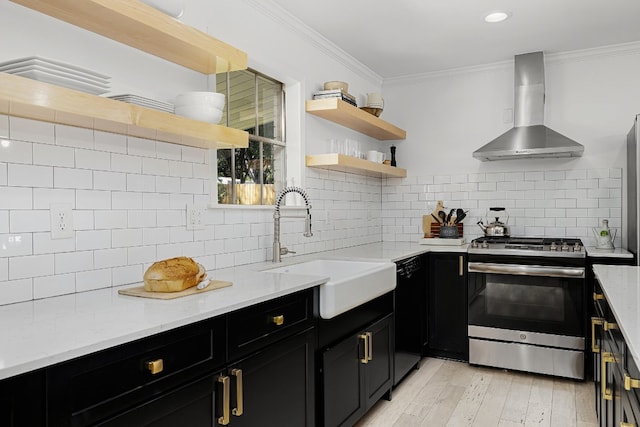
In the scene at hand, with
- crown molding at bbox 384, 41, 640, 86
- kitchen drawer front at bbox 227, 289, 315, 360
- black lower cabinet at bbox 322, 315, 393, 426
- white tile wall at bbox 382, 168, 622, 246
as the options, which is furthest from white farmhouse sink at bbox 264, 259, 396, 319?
crown molding at bbox 384, 41, 640, 86

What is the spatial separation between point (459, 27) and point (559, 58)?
1.21 m

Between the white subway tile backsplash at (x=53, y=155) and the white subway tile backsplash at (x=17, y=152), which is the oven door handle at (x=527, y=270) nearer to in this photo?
the white subway tile backsplash at (x=53, y=155)

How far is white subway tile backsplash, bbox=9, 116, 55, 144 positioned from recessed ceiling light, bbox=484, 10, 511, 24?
2.85m

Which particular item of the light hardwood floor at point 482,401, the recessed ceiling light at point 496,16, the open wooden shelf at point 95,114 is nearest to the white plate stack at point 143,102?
the open wooden shelf at point 95,114

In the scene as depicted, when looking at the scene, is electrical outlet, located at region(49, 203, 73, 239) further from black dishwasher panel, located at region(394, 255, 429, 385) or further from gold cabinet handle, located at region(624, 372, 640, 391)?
black dishwasher panel, located at region(394, 255, 429, 385)

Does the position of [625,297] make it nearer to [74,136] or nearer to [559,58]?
[74,136]

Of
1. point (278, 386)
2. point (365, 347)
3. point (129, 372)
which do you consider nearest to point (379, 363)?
point (365, 347)

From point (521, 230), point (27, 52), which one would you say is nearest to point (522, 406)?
point (521, 230)

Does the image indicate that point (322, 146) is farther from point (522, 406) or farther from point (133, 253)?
point (522, 406)

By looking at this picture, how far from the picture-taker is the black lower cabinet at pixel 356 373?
7.75 ft

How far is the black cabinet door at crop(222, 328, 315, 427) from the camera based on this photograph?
5.74 feet

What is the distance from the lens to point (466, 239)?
14.8 feet

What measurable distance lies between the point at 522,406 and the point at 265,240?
1.97 metres

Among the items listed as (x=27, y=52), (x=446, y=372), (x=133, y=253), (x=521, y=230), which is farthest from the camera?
(x=521, y=230)
